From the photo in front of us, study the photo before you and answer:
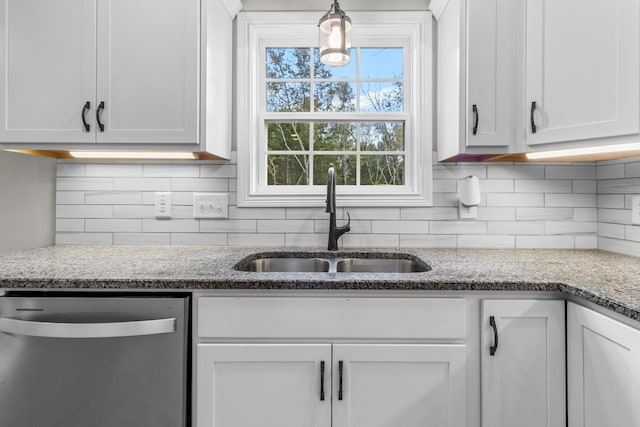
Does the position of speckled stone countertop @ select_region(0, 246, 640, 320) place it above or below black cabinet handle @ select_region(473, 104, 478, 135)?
below

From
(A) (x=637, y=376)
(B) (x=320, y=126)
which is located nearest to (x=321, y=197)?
(B) (x=320, y=126)

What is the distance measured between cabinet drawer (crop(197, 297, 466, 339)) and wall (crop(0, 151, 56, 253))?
1121 millimetres

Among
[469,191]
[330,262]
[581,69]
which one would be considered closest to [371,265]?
[330,262]

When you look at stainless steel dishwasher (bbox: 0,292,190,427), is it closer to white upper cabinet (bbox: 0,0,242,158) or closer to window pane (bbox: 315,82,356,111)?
white upper cabinet (bbox: 0,0,242,158)

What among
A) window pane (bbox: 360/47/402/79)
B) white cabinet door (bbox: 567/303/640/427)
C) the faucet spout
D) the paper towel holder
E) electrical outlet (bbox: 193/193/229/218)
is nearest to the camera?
white cabinet door (bbox: 567/303/640/427)

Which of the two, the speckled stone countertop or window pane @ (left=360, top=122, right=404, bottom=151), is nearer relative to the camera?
the speckled stone countertop

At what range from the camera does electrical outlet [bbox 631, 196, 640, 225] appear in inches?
66.7

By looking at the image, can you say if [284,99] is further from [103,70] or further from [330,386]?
[330,386]

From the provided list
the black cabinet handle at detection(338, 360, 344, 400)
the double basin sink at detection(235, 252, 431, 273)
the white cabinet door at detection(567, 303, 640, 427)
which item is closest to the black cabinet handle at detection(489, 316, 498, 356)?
the white cabinet door at detection(567, 303, 640, 427)

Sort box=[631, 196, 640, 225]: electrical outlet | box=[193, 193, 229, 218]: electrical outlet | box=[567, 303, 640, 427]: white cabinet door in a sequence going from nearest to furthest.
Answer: box=[567, 303, 640, 427]: white cabinet door → box=[631, 196, 640, 225]: electrical outlet → box=[193, 193, 229, 218]: electrical outlet

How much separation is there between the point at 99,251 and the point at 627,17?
7.58 feet

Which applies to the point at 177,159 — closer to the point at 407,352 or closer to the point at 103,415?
the point at 103,415

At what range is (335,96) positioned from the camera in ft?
7.01

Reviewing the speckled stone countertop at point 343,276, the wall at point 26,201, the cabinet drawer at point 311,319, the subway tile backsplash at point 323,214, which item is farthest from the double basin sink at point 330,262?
the wall at point 26,201
